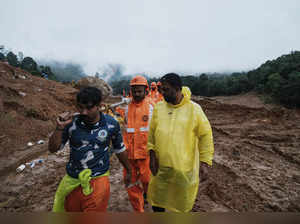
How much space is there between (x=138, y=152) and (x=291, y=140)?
276 inches

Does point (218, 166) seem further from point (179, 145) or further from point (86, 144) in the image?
point (86, 144)

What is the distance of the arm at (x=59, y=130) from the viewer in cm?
138

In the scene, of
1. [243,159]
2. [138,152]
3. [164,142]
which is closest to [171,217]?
[164,142]

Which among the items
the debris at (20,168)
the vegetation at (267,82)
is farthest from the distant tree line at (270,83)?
the debris at (20,168)

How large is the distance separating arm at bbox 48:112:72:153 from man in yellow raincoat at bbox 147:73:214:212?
925 millimetres

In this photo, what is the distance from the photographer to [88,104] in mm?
1447

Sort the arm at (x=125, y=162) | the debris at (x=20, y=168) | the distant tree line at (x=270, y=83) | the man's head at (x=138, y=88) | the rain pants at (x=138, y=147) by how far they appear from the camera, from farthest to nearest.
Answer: the distant tree line at (x=270, y=83), the debris at (x=20, y=168), the man's head at (x=138, y=88), the rain pants at (x=138, y=147), the arm at (x=125, y=162)

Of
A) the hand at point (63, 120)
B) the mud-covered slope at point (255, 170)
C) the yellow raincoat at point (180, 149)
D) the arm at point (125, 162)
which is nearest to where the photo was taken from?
the hand at point (63, 120)

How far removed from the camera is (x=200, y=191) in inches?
133

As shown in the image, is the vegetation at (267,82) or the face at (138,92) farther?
the vegetation at (267,82)

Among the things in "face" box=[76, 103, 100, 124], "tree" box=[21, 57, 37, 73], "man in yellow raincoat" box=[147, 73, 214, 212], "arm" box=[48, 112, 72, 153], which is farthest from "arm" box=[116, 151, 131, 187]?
"tree" box=[21, 57, 37, 73]

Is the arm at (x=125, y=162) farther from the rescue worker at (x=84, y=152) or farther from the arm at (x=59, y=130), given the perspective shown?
the arm at (x=59, y=130)

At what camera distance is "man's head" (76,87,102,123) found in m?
1.44

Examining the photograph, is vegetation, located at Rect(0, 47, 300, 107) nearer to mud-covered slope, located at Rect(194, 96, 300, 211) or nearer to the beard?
mud-covered slope, located at Rect(194, 96, 300, 211)
